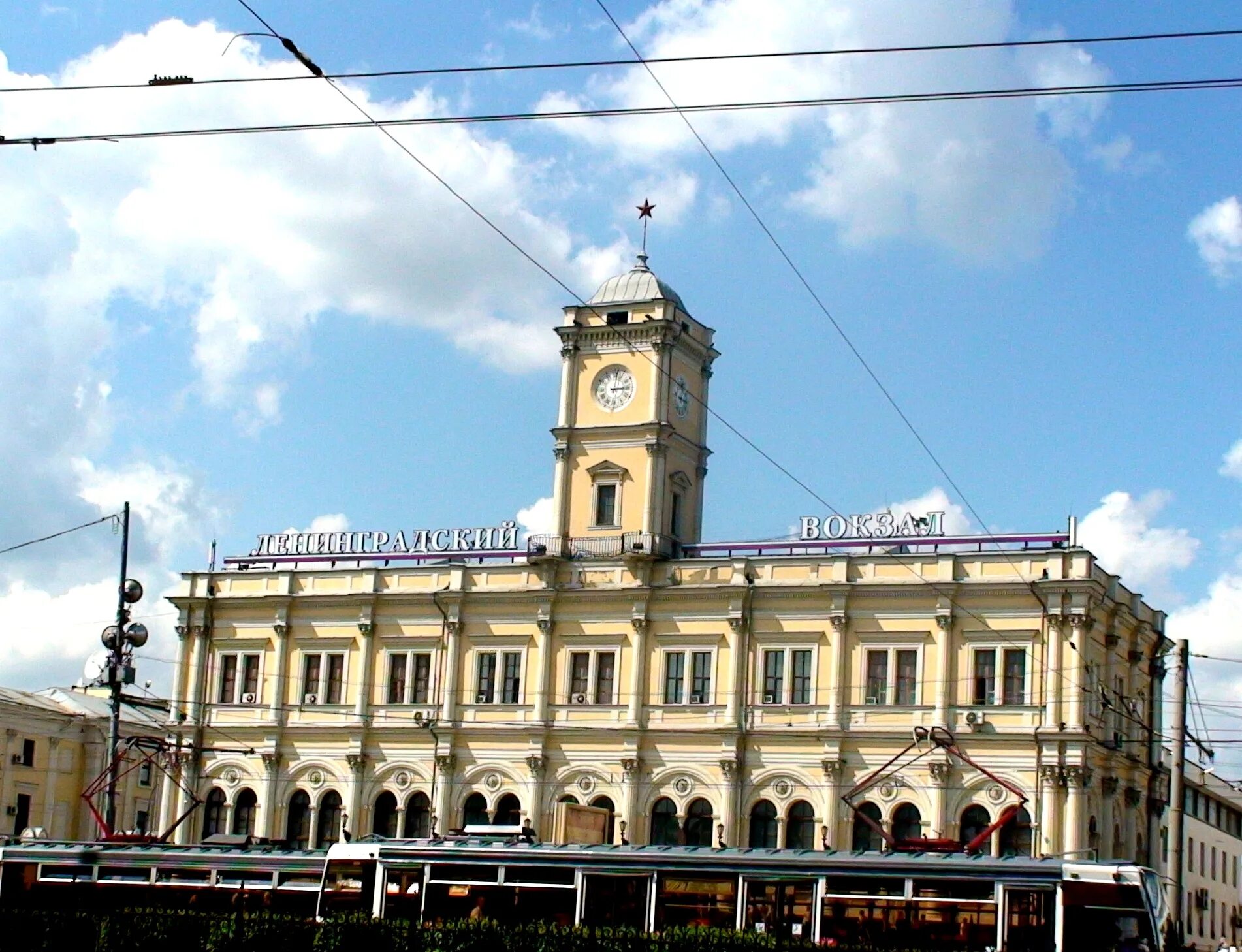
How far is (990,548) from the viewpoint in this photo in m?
60.2

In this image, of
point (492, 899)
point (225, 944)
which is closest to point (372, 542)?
point (492, 899)

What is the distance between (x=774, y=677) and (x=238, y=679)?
20.8m

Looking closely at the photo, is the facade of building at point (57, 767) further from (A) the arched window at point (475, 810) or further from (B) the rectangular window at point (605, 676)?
(B) the rectangular window at point (605, 676)

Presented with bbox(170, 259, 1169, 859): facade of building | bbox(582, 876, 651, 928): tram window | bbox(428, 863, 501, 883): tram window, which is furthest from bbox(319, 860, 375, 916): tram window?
bbox(170, 259, 1169, 859): facade of building

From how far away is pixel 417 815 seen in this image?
65812 millimetres

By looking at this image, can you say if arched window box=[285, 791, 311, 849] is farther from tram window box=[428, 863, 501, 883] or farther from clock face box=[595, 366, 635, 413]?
tram window box=[428, 863, 501, 883]

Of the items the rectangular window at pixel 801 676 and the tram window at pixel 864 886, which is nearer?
the tram window at pixel 864 886

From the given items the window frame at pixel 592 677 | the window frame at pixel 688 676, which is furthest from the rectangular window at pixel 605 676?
the window frame at pixel 688 676

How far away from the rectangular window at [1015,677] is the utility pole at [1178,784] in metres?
16.1

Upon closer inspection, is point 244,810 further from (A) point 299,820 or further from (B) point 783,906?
(B) point 783,906

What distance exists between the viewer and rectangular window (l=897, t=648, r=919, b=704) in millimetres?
60250

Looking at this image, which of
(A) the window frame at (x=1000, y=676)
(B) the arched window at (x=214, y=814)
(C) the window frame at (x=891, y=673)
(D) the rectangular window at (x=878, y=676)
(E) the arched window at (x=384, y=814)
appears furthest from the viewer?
(B) the arched window at (x=214, y=814)

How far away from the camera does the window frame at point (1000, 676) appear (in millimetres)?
58719

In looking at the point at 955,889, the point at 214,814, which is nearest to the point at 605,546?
the point at 214,814
